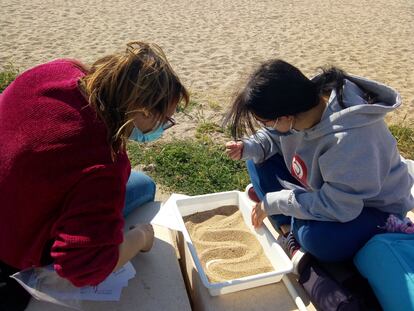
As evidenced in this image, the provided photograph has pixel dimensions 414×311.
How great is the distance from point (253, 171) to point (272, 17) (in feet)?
21.9

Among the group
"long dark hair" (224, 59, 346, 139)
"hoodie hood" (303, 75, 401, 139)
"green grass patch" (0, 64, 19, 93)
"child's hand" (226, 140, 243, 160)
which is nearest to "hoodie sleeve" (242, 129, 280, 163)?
"child's hand" (226, 140, 243, 160)

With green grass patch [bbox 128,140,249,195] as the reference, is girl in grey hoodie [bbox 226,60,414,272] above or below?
above

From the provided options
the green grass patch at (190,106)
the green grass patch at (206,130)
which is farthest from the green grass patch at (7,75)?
the green grass patch at (206,130)

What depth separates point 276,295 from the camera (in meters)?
1.89

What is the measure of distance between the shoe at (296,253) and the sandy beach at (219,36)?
175 centimetres

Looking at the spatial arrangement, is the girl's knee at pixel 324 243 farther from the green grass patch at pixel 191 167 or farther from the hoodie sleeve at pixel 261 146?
the green grass patch at pixel 191 167

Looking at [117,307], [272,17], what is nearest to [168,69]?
[117,307]

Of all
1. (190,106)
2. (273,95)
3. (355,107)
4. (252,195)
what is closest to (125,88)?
(273,95)

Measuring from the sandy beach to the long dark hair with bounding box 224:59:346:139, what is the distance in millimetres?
1917

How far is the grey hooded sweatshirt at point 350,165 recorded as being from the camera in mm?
1831

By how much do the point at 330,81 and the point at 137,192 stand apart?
1059 millimetres

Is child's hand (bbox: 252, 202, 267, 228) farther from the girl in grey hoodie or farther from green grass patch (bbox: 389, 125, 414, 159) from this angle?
green grass patch (bbox: 389, 125, 414, 159)

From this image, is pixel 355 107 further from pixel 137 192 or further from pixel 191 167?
pixel 191 167

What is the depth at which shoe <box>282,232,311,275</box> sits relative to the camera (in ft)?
6.50
